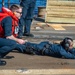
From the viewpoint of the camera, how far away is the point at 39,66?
6.26m

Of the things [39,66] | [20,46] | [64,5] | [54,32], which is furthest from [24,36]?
[64,5]

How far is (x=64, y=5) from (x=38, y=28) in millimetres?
2078

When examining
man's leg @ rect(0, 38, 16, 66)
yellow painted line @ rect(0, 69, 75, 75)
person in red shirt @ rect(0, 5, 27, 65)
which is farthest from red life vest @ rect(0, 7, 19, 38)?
yellow painted line @ rect(0, 69, 75, 75)

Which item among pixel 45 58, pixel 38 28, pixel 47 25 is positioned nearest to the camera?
pixel 45 58

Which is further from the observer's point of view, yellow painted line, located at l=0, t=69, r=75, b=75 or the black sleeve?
the black sleeve

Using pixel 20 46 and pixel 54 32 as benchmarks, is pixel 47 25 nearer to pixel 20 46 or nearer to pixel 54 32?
pixel 54 32

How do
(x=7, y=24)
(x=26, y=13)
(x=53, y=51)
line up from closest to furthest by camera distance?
(x=7, y=24) → (x=53, y=51) → (x=26, y=13)

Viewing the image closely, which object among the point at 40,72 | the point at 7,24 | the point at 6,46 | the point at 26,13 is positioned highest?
the point at 7,24

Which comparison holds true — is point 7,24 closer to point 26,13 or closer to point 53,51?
point 53,51

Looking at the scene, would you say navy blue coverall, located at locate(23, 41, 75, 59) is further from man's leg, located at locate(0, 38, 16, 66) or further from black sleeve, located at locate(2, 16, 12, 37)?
black sleeve, located at locate(2, 16, 12, 37)

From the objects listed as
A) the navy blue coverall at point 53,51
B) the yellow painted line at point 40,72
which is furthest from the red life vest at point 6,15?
the yellow painted line at point 40,72

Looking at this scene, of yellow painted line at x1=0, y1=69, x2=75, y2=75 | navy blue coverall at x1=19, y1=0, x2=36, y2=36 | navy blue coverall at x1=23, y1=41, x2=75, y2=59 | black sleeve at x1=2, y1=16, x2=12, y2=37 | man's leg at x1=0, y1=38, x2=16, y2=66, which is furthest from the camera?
navy blue coverall at x1=19, y1=0, x2=36, y2=36

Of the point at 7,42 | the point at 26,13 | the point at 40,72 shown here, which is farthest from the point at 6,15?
the point at 26,13

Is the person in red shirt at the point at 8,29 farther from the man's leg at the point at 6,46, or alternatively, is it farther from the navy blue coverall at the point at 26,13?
the navy blue coverall at the point at 26,13
